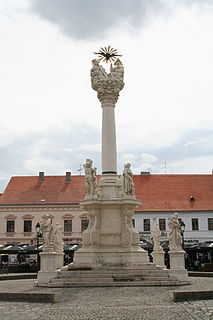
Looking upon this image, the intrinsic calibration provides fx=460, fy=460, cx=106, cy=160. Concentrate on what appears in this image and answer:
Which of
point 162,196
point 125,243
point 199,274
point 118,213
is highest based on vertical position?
point 162,196

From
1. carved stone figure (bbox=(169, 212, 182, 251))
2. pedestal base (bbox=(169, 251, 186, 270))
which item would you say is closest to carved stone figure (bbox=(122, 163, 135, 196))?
carved stone figure (bbox=(169, 212, 182, 251))

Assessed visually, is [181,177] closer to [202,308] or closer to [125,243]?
[125,243]

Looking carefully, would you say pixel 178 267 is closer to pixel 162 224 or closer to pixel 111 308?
pixel 111 308

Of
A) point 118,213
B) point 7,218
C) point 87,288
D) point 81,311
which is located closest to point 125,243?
point 118,213

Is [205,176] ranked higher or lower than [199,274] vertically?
higher

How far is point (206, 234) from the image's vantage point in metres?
47.6

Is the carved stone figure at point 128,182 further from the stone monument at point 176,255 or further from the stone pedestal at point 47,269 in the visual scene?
the stone pedestal at point 47,269

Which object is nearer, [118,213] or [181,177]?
[118,213]

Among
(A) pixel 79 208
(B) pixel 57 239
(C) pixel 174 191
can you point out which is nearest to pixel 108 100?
(B) pixel 57 239

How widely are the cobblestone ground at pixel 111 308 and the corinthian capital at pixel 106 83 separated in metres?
11.1

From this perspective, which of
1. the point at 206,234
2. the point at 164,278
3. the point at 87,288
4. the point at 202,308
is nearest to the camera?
the point at 202,308

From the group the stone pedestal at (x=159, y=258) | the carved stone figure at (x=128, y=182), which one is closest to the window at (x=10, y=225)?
the stone pedestal at (x=159, y=258)

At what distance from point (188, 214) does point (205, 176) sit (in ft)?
25.7

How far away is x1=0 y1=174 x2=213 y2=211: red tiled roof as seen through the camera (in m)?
49.2
